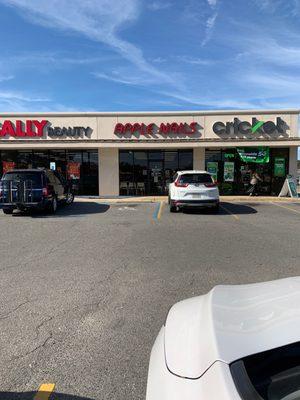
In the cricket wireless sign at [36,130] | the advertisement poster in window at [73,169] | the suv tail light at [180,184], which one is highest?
the cricket wireless sign at [36,130]

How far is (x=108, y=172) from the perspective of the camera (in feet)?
79.6

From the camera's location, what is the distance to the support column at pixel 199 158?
23.9 meters

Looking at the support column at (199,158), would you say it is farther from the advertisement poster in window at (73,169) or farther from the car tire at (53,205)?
the car tire at (53,205)

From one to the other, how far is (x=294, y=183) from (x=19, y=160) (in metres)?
16.8

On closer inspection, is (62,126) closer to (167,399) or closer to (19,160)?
(19,160)

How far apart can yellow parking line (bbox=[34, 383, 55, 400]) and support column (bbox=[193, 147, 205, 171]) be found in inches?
837

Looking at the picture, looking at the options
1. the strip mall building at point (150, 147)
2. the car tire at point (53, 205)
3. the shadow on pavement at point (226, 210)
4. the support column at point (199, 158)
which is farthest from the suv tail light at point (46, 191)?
the support column at point (199, 158)

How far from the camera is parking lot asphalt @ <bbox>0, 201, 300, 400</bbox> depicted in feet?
11.3

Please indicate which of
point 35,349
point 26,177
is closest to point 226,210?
point 26,177

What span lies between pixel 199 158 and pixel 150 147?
3.15 metres

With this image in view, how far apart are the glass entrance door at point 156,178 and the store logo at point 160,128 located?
6.99 ft

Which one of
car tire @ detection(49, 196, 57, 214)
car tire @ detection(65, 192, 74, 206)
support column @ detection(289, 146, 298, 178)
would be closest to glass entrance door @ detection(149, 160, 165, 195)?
car tire @ detection(65, 192, 74, 206)

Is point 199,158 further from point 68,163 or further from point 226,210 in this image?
point 68,163

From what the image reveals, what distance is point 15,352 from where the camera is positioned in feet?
12.5
